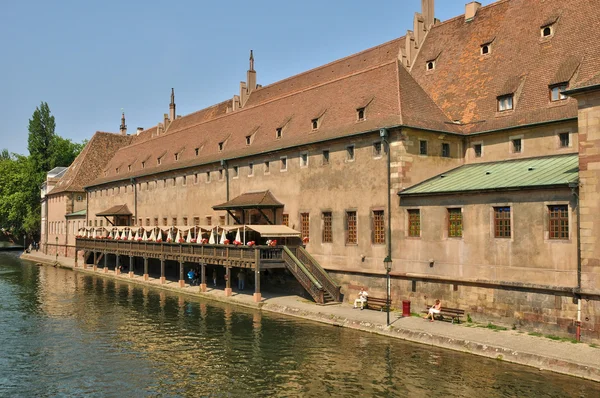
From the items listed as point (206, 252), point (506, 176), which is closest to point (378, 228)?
point (506, 176)

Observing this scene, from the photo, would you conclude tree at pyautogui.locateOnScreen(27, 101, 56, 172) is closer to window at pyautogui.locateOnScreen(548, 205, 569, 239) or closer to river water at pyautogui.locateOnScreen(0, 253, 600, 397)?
river water at pyautogui.locateOnScreen(0, 253, 600, 397)

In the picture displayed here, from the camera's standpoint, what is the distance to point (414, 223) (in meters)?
29.0

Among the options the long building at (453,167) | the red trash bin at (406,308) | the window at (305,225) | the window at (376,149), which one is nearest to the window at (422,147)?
the long building at (453,167)

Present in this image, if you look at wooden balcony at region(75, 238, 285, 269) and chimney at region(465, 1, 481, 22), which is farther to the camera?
chimney at region(465, 1, 481, 22)

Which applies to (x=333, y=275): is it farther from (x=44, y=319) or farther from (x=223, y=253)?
(x=44, y=319)

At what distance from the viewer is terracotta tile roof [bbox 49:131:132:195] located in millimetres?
76250

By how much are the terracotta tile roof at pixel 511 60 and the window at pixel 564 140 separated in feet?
2.95

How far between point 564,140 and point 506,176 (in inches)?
158

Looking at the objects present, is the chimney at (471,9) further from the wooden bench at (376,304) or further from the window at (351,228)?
the wooden bench at (376,304)

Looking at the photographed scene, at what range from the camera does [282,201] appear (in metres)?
37.7

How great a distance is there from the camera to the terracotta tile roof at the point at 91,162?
76.2 metres

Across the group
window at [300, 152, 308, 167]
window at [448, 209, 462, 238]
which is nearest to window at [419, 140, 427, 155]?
window at [448, 209, 462, 238]

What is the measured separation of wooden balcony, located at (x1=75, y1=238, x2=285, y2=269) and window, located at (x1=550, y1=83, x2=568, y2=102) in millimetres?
16547

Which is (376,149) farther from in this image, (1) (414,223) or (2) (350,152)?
(1) (414,223)
